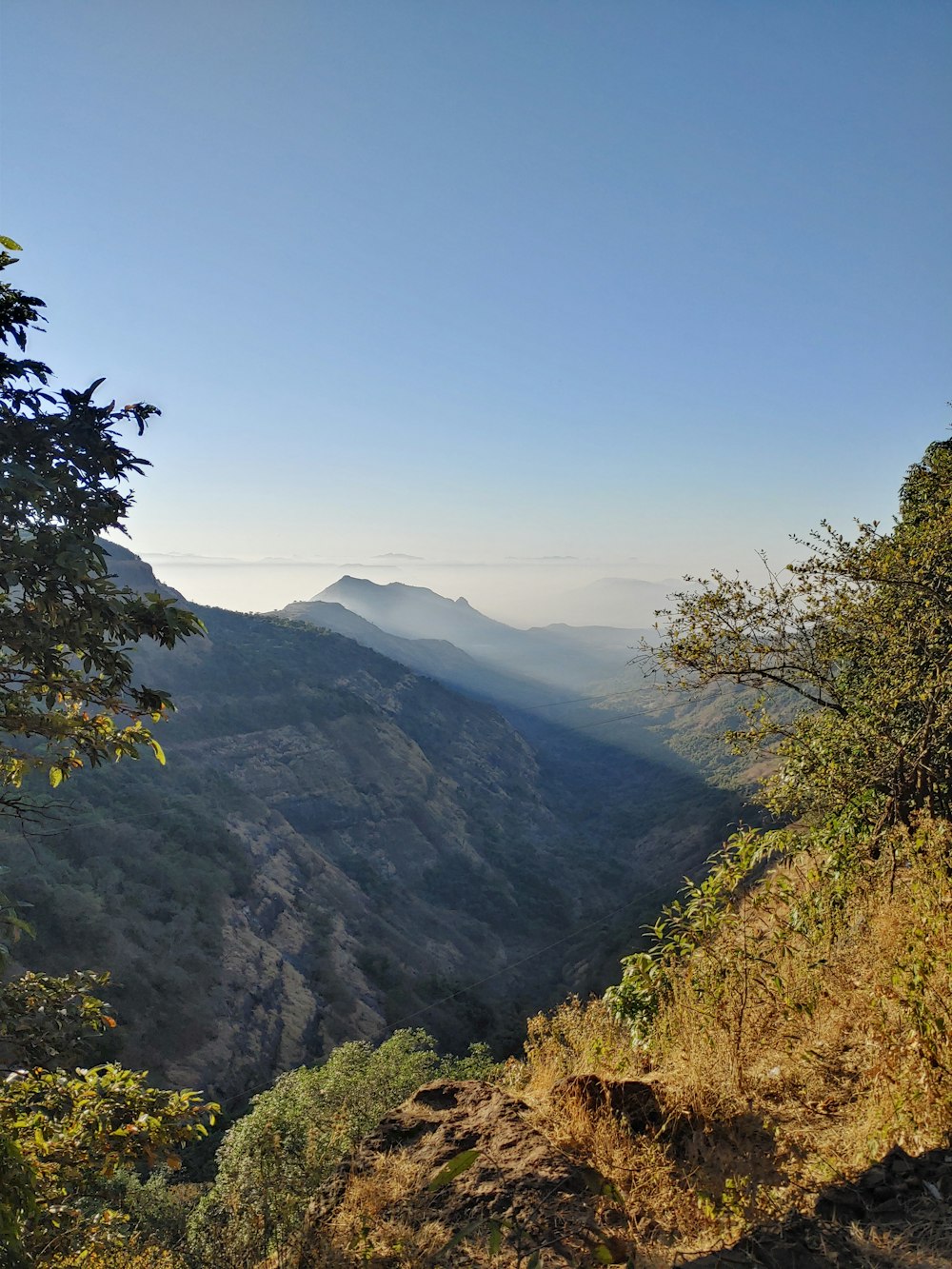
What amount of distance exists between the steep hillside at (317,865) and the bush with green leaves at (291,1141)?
9121 millimetres

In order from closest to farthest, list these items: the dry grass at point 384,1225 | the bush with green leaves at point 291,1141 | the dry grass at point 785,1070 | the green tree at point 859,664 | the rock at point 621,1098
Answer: the dry grass at point 785,1070 < the dry grass at point 384,1225 < the rock at point 621,1098 < the bush with green leaves at point 291,1141 < the green tree at point 859,664

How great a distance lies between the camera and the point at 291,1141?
1195 cm

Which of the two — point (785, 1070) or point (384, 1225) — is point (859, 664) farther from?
point (384, 1225)

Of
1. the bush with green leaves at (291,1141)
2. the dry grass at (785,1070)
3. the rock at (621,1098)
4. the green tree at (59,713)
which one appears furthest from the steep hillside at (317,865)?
the dry grass at (785,1070)

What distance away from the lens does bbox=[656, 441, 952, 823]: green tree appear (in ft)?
22.6

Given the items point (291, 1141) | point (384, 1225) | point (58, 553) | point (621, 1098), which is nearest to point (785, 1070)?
point (621, 1098)

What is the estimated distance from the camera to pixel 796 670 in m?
8.81

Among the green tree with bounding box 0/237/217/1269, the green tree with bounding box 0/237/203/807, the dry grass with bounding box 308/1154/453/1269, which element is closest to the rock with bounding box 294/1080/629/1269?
the dry grass with bounding box 308/1154/453/1269

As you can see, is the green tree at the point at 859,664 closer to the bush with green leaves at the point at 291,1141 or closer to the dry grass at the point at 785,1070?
the dry grass at the point at 785,1070

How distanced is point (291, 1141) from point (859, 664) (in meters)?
12.8

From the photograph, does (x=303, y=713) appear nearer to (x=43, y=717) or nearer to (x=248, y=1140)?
Answer: (x=248, y=1140)

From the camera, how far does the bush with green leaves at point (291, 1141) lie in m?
4.74

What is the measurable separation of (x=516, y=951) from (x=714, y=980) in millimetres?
64079

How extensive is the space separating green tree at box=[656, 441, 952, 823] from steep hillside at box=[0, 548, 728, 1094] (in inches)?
684
